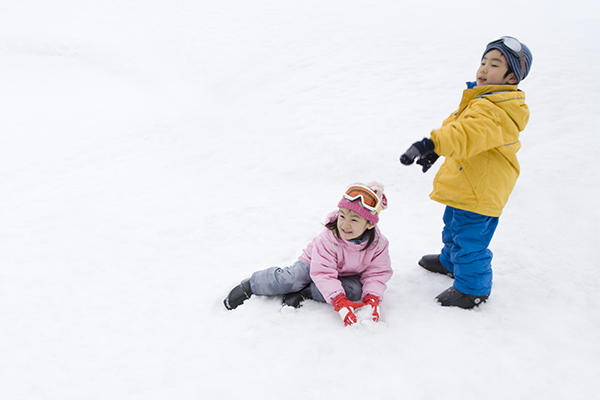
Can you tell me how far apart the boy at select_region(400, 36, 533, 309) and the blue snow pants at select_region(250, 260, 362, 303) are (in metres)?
0.68

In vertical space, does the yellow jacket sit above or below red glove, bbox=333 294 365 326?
above

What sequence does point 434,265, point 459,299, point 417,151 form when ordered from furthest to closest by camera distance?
point 434,265 < point 459,299 < point 417,151

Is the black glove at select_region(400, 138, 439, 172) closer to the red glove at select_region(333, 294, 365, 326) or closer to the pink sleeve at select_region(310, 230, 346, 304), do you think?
the pink sleeve at select_region(310, 230, 346, 304)

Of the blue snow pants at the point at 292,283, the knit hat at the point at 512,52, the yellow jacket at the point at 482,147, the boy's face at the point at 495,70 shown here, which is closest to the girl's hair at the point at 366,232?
the blue snow pants at the point at 292,283

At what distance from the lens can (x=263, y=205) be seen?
4555 millimetres

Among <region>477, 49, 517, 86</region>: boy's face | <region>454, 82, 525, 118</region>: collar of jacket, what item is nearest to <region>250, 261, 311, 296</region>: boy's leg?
<region>454, 82, 525, 118</region>: collar of jacket

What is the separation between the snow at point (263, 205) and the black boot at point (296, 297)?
80mm

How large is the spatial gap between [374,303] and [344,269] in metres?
0.33

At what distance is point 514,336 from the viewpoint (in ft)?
8.15

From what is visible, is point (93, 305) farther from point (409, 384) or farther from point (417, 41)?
point (417, 41)

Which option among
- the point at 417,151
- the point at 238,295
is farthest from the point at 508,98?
the point at 238,295

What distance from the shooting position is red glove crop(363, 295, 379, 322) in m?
2.56

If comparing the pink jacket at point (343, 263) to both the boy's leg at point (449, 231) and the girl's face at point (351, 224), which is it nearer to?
the girl's face at point (351, 224)

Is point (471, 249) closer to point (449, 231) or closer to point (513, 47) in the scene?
point (449, 231)
